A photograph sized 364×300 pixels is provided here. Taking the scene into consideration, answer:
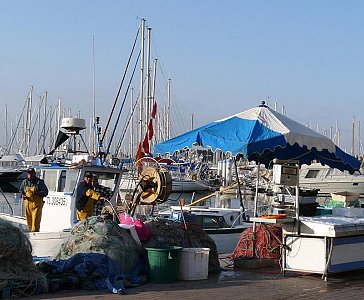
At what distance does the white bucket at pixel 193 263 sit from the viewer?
32.4ft

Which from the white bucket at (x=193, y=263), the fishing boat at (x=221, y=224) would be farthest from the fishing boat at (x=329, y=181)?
the white bucket at (x=193, y=263)

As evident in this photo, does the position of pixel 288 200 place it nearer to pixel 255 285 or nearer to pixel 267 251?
pixel 267 251

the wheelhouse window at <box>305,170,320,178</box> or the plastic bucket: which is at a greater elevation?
the wheelhouse window at <box>305,170,320,178</box>

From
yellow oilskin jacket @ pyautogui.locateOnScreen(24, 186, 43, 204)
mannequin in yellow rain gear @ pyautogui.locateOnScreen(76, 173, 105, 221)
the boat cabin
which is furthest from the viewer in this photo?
the boat cabin

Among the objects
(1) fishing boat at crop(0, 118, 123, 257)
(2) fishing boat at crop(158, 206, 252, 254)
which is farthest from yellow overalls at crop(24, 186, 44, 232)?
(2) fishing boat at crop(158, 206, 252, 254)

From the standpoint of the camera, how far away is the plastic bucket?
9523 millimetres

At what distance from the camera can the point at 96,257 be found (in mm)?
9266

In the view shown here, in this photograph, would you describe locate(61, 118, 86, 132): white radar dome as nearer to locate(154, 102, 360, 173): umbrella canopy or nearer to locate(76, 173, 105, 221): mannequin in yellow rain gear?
locate(76, 173, 105, 221): mannequin in yellow rain gear

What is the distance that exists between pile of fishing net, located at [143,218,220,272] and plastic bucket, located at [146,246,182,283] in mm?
736

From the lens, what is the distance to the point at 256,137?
1070 centimetres

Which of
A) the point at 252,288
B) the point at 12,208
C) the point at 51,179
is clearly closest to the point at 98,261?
the point at 252,288

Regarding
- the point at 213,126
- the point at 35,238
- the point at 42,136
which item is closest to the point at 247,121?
the point at 213,126

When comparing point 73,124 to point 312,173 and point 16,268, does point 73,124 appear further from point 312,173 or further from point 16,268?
point 312,173

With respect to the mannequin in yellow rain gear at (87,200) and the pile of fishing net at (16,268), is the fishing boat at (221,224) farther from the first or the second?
the pile of fishing net at (16,268)
